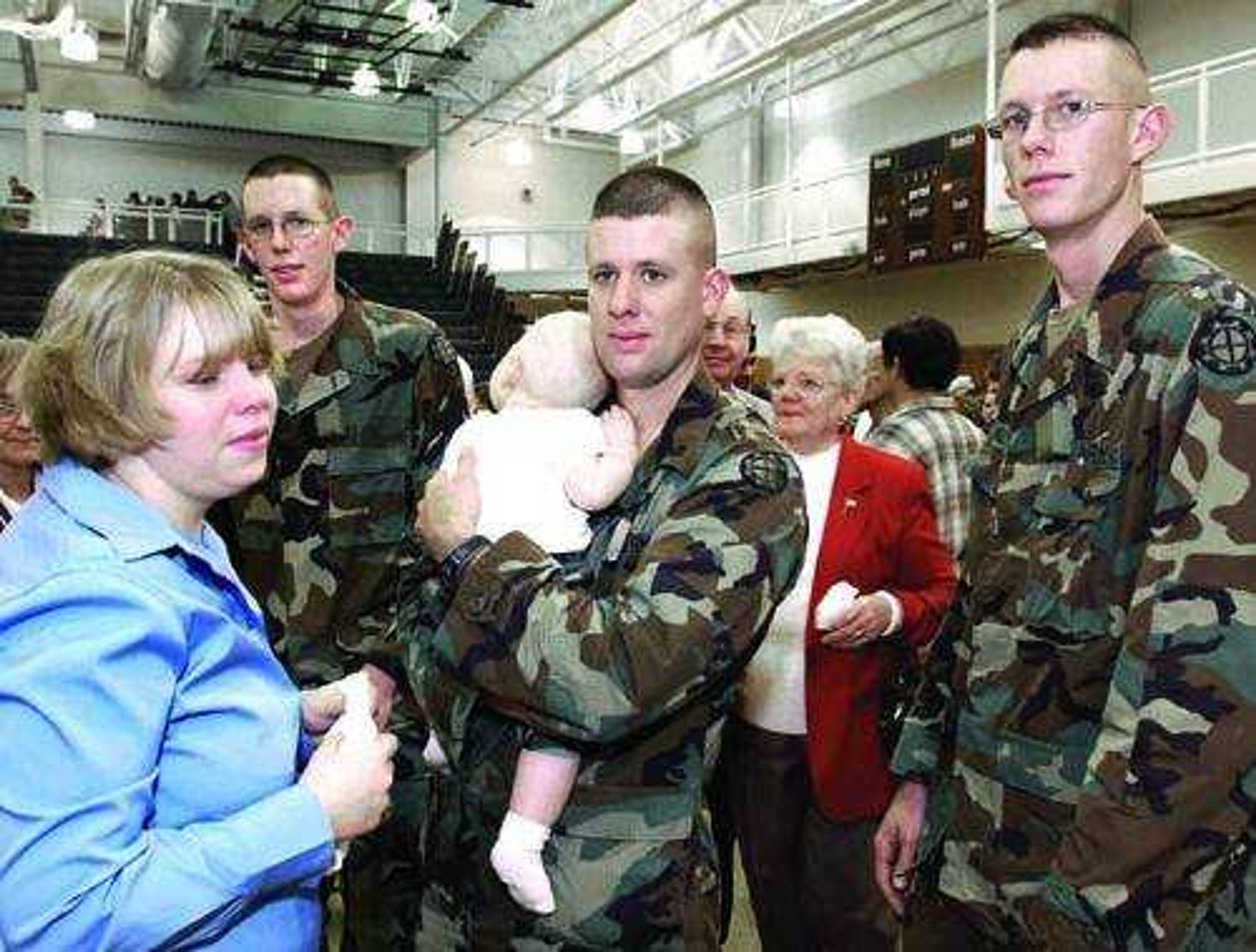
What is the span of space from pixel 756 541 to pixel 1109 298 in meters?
0.62

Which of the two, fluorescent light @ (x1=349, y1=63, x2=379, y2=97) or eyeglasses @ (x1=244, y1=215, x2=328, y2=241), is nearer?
eyeglasses @ (x1=244, y1=215, x2=328, y2=241)

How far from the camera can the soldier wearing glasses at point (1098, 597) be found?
1310mm

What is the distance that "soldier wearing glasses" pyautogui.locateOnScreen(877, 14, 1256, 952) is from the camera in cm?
131

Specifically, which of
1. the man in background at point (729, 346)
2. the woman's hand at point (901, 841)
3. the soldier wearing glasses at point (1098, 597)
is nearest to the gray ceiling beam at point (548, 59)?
the man in background at point (729, 346)

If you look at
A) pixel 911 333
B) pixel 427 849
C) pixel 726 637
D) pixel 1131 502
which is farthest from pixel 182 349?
pixel 911 333

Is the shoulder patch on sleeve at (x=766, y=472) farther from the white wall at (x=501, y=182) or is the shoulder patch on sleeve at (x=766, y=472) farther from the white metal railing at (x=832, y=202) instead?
the white wall at (x=501, y=182)

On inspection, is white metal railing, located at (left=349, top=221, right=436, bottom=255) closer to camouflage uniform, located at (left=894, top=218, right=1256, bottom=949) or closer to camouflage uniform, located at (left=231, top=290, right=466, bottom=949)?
camouflage uniform, located at (left=231, top=290, right=466, bottom=949)

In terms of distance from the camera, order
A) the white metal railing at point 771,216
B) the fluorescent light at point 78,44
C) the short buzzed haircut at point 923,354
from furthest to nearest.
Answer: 1. the fluorescent light at point 78,44
2. the white metal railing at point 771,216
3. the short buzzed haircut at point 923,354

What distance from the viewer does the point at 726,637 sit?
150 centimetres

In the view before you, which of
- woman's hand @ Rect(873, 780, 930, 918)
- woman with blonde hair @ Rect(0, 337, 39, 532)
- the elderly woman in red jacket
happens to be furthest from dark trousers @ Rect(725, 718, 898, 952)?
woman with blonde hair @ Rect(0, 337, 39, 532)

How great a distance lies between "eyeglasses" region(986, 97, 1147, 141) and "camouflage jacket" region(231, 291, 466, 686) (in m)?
1.52

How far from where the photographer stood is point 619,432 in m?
1.76

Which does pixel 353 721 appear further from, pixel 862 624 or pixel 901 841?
pixel 862 624

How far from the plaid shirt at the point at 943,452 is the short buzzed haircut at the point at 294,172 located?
1.79 m
